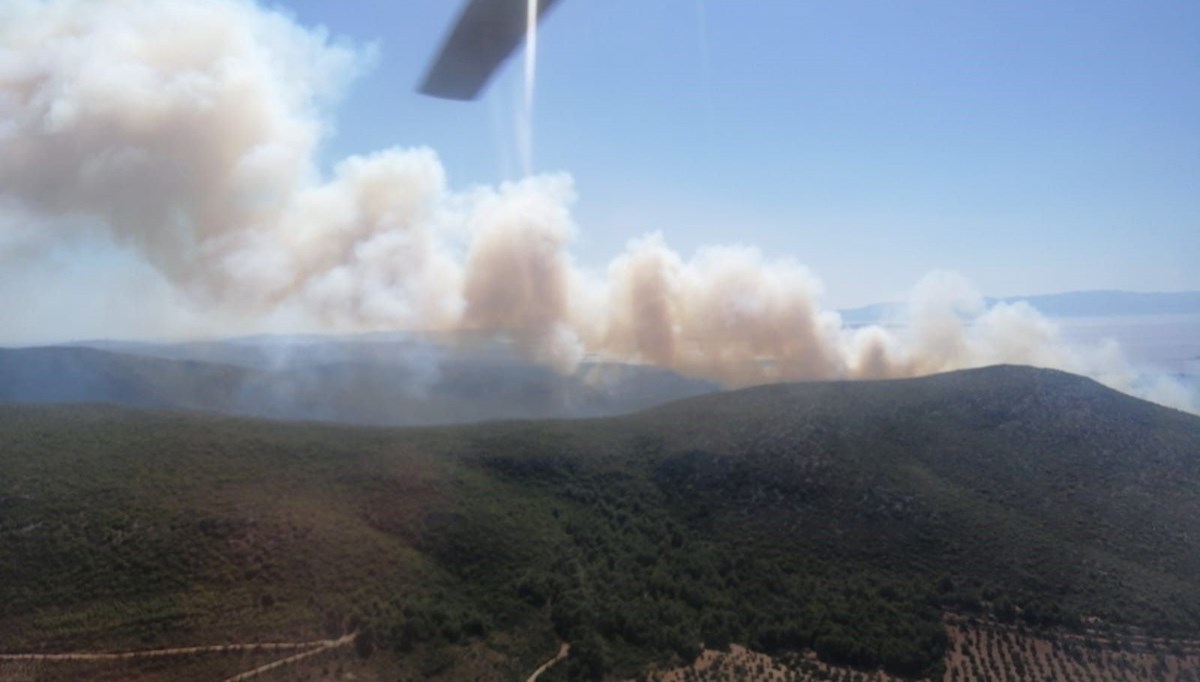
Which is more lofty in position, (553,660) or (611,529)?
(611,529)

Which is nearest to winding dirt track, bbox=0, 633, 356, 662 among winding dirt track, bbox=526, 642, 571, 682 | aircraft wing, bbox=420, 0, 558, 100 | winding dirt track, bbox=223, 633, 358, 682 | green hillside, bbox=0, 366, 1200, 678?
winding dirt track, bbox=223, 633, 358, 682

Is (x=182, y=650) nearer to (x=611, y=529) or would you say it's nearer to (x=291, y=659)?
(x=291, y=659)

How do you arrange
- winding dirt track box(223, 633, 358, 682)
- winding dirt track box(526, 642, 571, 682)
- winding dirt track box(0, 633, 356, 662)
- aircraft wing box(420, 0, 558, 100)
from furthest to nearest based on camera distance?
winding dirt track box(526, 642, 571, 682) → winding dirt track box(223, 633, 358, 682) → winding dirt track box(0, 633, 356, 662) → aircraft wing box(420, 0, 558, 100)

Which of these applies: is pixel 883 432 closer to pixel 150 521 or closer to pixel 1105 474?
pixel 1105 474

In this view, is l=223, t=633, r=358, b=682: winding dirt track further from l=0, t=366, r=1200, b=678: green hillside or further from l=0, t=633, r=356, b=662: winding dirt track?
l=0, t=366, r=1200, b=678: green hillside

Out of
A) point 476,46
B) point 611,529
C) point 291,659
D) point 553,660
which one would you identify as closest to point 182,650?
point 291,659

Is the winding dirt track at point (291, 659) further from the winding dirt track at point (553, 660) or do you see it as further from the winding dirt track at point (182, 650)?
the winding dirt track at point (553, 660)
